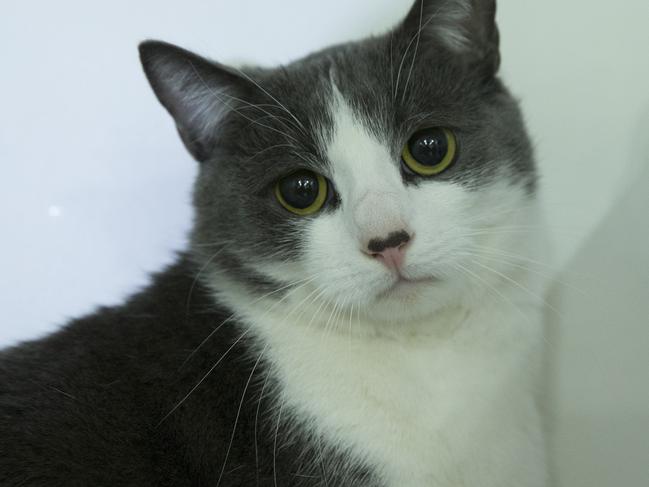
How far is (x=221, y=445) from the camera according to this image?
4.39ft

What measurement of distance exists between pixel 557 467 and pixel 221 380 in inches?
37.2

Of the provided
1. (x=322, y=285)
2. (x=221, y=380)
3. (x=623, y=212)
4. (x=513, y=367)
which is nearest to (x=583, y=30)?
(x=623, y=212)

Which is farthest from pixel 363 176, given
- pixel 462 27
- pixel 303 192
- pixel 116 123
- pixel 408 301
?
pixel 116 123

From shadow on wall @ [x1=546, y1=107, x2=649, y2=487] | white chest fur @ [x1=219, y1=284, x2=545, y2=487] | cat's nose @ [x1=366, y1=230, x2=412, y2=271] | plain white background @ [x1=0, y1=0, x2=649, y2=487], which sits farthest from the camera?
plain white background @ [x1=0, y1=0, x2=649, y2=487]

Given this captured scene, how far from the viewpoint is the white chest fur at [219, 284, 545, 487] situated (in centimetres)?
132

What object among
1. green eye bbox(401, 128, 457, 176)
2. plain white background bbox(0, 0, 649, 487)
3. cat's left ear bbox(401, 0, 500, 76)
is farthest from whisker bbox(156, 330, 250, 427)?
cat's left ear bbox(401, 0, 500, 76)

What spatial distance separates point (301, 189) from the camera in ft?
4.51

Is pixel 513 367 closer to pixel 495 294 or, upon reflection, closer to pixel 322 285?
pixel 495 294

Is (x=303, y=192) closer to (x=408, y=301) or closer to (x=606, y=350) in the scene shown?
(x=408, y=301)

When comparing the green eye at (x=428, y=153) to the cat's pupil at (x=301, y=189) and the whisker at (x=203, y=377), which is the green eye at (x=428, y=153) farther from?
the whisker at (x=203, y=377)

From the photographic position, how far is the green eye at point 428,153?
1.34 meters

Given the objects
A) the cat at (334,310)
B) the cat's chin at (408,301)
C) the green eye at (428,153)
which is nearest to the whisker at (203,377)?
the cat at (334,310)

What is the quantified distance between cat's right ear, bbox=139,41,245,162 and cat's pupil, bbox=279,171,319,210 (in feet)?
0.81

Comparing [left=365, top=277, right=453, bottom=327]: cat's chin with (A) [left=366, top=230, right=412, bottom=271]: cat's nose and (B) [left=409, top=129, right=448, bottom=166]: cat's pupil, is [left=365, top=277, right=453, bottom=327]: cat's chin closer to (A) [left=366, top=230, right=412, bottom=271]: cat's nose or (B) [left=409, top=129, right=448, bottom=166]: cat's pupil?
(A) [left=366, top=230, right=412, bottom=271]: cat's nose
